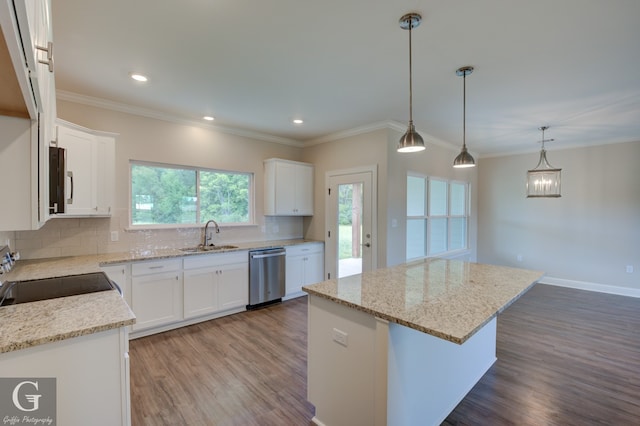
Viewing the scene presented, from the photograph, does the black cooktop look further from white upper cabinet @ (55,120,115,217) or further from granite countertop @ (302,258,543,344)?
granite countertop @ (302,258,543,344)

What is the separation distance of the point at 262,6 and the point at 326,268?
153 inches

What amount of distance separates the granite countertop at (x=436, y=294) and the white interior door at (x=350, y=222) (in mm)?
1600

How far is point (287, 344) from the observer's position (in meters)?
3.11

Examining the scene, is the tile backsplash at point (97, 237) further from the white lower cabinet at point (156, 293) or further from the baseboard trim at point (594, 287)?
the baseboard trim at point (594, 287)

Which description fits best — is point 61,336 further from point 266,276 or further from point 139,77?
point 266,276

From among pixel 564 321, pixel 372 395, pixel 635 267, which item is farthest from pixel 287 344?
pixel 635 267

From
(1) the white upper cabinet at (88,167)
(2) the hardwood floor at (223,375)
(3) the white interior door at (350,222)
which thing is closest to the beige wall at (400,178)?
(3) the white interior door at (350,222)

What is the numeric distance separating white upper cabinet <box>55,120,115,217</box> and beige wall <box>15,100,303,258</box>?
309 mm

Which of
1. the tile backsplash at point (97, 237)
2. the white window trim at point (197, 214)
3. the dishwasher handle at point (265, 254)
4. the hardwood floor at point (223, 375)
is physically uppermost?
the white window trim at point (197, 214)

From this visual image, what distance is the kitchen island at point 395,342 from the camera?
154cm

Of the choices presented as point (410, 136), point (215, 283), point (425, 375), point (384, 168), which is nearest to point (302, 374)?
point (425, 375)

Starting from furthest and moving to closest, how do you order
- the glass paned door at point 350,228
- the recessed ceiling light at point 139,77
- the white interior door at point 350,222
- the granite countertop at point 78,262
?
the glass paned door at point 350,228
the white interior door at point 350,222
the recessed ceiling light at point 139,77
the granite countertop at point 78,262

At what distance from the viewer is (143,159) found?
3.68 m

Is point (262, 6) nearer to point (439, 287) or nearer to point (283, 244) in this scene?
point (439, 287)
